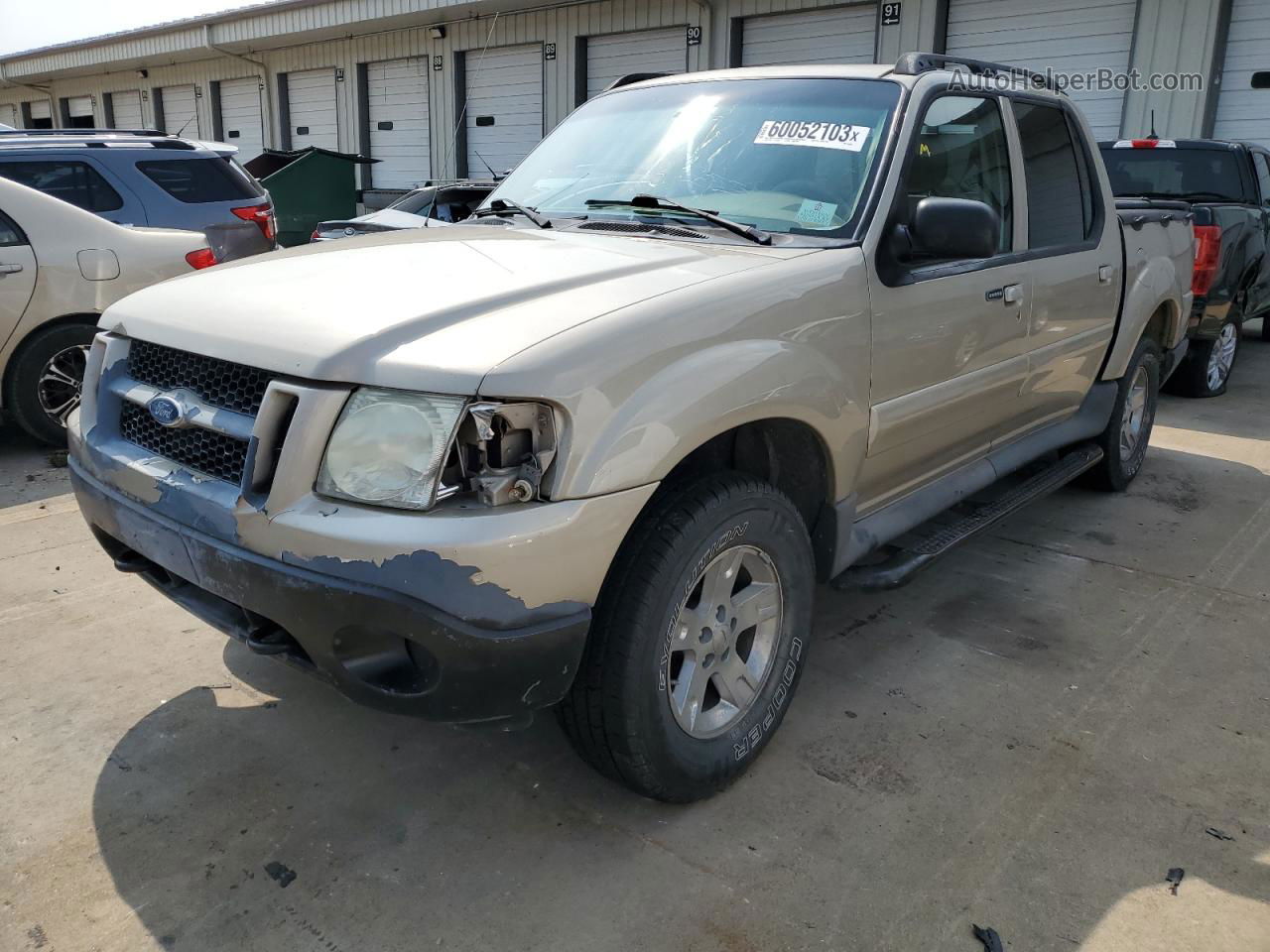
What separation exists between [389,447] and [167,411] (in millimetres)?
695

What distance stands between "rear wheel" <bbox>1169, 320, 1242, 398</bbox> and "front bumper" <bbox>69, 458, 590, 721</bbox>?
23.5ft

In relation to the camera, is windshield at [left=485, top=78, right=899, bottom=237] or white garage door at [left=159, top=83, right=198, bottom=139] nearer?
windshield at [left=485, top=78, right=899, bottom=237]

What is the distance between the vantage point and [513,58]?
16875mm

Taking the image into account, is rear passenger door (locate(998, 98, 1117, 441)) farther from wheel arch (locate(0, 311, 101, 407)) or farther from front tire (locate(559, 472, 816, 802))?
wheel arch (locate(0, 311, 101, 407))

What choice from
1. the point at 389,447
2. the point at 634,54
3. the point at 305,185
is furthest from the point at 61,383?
the point at 634,54

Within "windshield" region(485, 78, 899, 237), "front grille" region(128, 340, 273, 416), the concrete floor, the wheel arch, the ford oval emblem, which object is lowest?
the concrete floor

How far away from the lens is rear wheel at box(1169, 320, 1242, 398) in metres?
7.61

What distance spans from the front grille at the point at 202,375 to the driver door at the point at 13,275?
11.8 feet

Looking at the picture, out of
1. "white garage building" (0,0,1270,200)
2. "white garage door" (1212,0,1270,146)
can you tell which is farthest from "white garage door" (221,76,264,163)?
"white garage door" (1212,0,1270,146)

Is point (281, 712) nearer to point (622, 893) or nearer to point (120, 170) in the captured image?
point (622, 893)

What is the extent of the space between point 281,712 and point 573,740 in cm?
110

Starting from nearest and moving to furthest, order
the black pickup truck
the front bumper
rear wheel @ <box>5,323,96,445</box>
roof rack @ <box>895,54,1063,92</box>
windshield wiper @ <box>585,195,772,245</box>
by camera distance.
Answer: the front bumper < windshield wiper @ <box>585,195,772,245</box> < roof rack @ <box>895,54,1063,92</box> < rear wheel @ <box>5,323,96,445</box> < the black pickup truck

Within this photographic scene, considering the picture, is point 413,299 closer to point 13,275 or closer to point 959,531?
point 959,531

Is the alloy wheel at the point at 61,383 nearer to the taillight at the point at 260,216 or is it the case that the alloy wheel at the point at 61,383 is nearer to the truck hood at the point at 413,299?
the taillight at the point at 260,216
